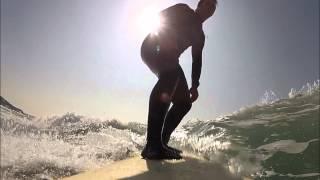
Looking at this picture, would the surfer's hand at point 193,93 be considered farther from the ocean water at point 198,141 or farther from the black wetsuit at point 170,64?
the ocean water at point 198,141

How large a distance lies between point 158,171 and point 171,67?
890mm

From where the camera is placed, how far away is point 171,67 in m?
3.94

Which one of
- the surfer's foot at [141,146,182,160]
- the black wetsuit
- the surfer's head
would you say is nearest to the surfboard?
the surfer's foot at [141,146,182,160]

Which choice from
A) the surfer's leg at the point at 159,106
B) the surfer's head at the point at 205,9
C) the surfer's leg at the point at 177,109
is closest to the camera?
the surfer's leg at the point at 159,106

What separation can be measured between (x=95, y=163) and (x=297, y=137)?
4735 millimetres

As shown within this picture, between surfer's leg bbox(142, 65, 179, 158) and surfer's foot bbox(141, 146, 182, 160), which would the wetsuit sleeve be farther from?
surfer's foot bbox(141, 146, 182, 160)

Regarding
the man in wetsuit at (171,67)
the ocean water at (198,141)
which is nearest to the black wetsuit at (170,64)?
the man in wetsuit at (171,67)

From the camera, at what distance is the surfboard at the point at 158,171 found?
3602mm

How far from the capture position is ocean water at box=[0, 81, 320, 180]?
11.5ft

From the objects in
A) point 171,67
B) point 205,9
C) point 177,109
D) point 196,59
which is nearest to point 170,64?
point 171,67

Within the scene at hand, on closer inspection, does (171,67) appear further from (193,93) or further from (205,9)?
(205,9)

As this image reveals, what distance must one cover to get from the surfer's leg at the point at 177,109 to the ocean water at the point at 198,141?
442 mm

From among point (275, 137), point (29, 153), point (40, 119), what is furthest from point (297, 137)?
point (29, 153)

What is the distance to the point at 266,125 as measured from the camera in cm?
834
